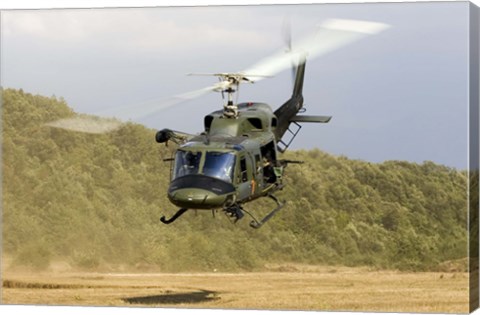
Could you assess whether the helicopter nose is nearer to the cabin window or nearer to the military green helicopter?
the military green helicopter

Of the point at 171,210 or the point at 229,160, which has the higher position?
the point at 229,160

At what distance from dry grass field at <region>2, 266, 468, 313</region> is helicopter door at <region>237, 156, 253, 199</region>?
148 inches

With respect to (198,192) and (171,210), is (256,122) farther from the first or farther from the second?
(171,210)

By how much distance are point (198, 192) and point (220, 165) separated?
78cm

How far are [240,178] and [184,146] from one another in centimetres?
109

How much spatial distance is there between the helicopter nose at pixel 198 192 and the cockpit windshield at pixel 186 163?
0.56 ft

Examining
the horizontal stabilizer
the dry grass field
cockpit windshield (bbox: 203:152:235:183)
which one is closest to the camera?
cockpit windshield (bbox: 203:152:235:183)

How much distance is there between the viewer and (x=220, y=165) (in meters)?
19.4

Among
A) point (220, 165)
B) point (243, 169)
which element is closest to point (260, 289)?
point (243, 169)

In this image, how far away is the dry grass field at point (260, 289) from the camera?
23.7 m

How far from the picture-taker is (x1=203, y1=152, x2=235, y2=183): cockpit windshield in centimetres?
1925

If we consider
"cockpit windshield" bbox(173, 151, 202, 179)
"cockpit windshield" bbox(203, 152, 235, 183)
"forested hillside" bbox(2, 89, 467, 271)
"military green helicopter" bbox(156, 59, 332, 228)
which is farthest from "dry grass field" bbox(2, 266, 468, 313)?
"cockpit windshield" bbox(173, 151, 202, 179)

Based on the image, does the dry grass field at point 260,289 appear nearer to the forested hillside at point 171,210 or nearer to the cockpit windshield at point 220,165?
the forested hillside at point 171,210

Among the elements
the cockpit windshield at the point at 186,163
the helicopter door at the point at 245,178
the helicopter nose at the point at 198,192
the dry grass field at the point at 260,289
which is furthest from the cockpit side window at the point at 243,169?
the dry grass field at the point at 260,289
